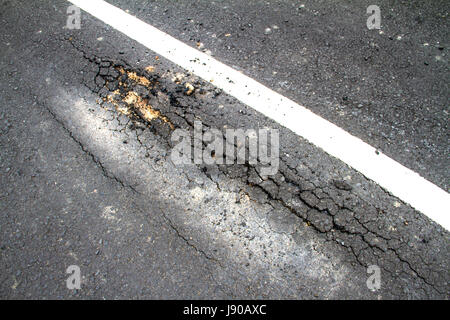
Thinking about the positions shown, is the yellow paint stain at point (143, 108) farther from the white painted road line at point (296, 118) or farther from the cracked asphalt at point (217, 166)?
the white painted road line at point (296, 118)

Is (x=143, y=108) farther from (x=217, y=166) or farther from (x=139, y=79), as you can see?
(x=217, y=166)

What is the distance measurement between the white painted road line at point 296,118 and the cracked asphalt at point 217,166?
0.08 meters

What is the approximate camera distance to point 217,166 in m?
2.41

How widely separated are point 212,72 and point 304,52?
1.01 m

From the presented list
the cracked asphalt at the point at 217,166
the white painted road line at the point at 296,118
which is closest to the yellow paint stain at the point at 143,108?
the cracked asphalt at the point at 217,166

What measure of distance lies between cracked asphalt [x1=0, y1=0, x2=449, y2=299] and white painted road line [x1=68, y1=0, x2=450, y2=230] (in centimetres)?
8

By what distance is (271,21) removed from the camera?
3.28 m

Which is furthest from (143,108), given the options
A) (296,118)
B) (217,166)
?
(296,118)

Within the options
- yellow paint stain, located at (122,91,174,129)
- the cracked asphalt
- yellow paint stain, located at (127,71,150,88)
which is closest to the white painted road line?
the cracked asphalt

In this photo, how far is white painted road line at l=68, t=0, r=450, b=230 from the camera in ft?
7.09

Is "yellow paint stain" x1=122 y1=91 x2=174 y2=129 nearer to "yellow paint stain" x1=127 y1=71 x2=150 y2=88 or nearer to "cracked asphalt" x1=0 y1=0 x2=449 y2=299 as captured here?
"cracked asphalt" x1=0 y1=0 x2=449 y2=299

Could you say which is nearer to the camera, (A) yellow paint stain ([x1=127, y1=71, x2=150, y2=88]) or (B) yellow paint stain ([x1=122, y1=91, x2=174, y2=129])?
(B) yellow paint stain ([x1=122, y1=91, x2=174, y2=129])

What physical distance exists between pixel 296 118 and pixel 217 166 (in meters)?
0.86
